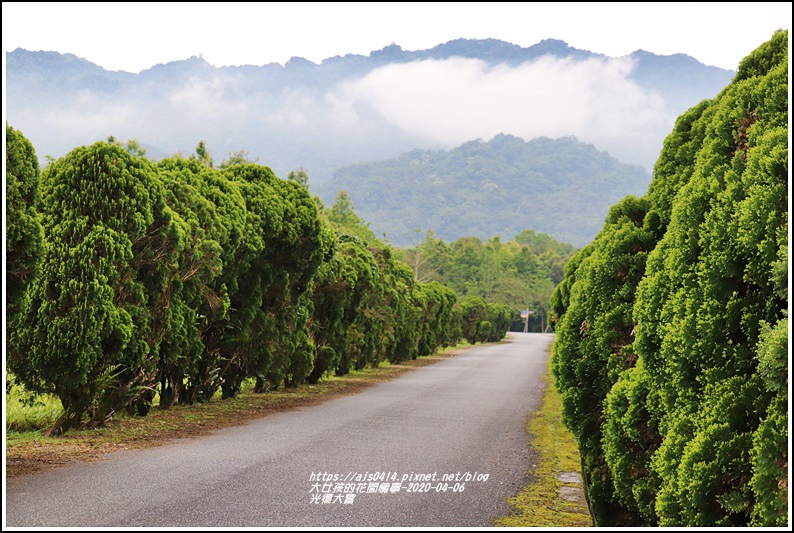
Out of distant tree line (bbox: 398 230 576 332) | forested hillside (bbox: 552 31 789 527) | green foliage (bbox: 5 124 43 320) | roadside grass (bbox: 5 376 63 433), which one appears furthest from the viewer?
distant tree line (bbox: 398 230 576 332)

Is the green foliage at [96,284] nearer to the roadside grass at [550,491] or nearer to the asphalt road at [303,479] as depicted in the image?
the asphalt road at [303,479]

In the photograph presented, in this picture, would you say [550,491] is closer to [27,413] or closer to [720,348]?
[720,348]

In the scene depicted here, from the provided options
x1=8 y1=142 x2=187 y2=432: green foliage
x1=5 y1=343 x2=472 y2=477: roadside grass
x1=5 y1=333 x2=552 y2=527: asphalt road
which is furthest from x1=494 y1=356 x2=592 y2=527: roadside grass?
x1=8 y1=142 x2=187 y2=432: green foliage

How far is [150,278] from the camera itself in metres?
10.9

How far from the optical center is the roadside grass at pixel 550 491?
607cm

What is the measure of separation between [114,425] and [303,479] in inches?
178

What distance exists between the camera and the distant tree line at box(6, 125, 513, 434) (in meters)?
9.22

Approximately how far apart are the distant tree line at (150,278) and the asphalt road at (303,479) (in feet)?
5.11

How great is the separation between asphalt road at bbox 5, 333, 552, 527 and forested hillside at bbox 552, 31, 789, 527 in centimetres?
151

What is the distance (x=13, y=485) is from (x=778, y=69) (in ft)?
21.9

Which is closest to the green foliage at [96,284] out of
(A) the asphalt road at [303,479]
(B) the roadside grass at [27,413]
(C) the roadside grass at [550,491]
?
(B) the roadside grass at [27,413]

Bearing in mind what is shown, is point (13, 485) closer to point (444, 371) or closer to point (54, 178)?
point (54, 178)

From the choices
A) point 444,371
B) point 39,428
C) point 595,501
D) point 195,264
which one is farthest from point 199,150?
point 595,501

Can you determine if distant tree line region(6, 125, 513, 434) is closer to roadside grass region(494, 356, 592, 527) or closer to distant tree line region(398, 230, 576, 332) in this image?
roadside grass region(494, 356, 592, 527)
